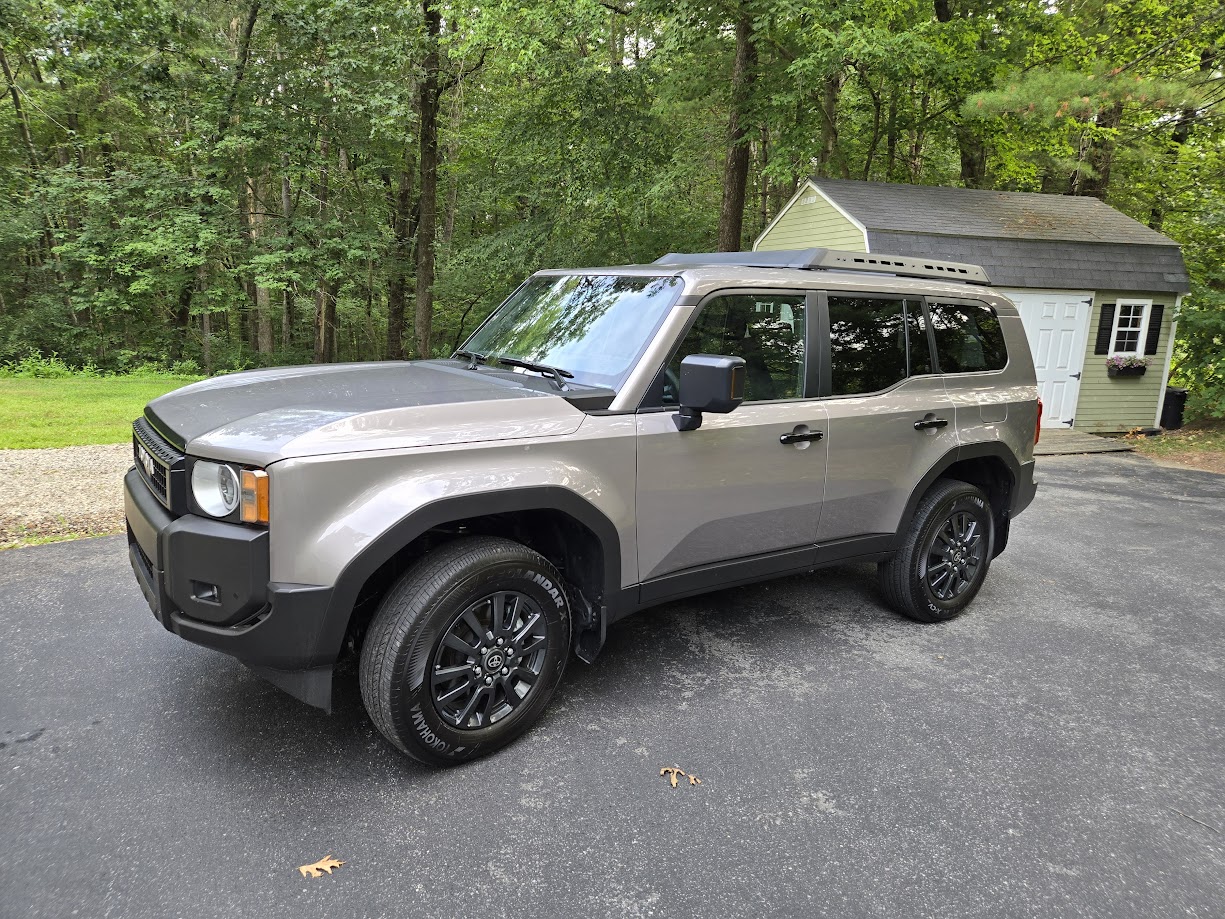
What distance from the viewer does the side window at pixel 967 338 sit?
433 cm

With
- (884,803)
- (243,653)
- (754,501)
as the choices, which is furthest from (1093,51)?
(243,653)

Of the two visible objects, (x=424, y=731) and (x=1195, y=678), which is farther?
(x=1195, y=678)

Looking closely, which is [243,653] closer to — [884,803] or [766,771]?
[766,771]

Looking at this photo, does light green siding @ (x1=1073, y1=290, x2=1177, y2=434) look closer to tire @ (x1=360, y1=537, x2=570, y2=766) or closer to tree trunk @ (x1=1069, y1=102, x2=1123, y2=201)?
tree trunk @ (x1=1069, y1=102, x2=1123, y2=201)

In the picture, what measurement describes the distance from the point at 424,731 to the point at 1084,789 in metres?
2.52

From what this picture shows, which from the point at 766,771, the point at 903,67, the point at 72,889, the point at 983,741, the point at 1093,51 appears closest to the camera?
the point at 72,889

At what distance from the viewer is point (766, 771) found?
2943mm

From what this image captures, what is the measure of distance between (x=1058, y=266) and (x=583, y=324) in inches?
495

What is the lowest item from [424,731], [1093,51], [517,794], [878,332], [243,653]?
[517,794]

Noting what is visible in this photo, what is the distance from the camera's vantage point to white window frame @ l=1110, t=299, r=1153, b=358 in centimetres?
1365

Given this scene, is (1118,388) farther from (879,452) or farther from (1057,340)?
(879,452)

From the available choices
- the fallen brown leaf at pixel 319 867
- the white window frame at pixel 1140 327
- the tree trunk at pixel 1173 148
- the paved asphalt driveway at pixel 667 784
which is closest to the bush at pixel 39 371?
the paved asphalt driveway at pixel 667 784

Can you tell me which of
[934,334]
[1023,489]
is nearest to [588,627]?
[934,334]

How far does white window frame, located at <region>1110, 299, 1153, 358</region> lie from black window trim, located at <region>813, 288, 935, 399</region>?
1201 centimetres
